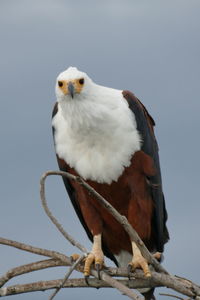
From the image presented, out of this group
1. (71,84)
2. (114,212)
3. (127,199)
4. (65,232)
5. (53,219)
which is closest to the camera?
(114,212)

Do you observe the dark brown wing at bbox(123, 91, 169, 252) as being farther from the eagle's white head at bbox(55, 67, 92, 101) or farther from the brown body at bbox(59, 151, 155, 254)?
the eagle's white head at bbox(55, 67, 92, 101)

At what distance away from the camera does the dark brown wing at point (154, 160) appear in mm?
6840

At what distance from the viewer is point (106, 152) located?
6.64m

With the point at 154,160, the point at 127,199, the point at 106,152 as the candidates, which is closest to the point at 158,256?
the point at 127,199

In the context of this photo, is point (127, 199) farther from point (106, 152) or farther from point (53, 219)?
point (53, 219)

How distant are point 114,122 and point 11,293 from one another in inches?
80.4

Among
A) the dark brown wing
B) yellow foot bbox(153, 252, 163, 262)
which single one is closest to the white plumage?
the dark brown wing

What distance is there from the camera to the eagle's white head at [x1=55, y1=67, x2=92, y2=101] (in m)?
6.30

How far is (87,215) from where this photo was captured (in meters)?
6.97

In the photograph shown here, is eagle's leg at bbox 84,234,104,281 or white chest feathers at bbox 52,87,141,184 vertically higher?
white chest feathers at bbox 52,87,141,184

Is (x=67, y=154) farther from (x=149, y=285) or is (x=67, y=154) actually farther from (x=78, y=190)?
(x=149, y=285)

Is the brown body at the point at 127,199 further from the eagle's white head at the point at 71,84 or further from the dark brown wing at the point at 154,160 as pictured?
the eagle's white head at the point at 71,84

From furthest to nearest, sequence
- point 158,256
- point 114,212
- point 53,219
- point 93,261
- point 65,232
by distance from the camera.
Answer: point 158,256
point 93,261
point 65,232
point 53,219
point 114,212

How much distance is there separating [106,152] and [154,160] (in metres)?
0.63
